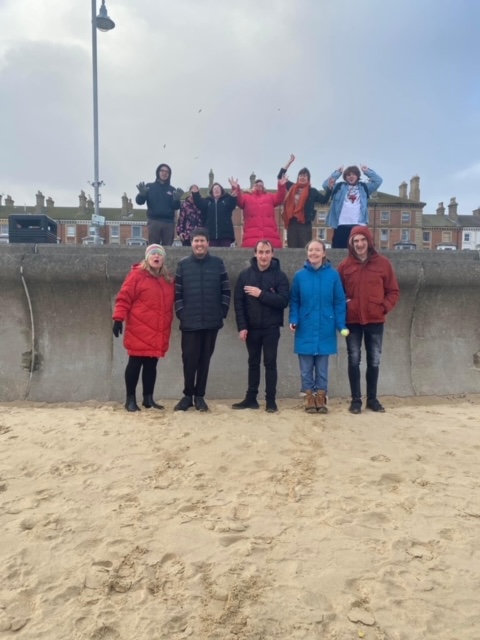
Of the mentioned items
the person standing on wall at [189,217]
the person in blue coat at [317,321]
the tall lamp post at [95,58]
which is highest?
the tall lamp post at [95,58]

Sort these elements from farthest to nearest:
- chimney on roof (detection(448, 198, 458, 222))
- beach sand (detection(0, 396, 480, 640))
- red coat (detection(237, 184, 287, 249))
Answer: chimney on roof (detection(448, 198, 458, 222)) < red coat (detection(237, 184, 287, 249)) < beach sand (detection(0, 396, 480, 640))

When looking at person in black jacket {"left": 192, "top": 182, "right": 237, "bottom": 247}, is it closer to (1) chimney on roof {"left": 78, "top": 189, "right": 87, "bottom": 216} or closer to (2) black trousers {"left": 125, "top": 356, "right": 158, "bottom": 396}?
(2) black trousers {"left": 125, "top": 356, "right": 158, "bottom": 396}

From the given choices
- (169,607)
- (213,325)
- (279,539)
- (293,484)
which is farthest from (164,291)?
(169,607)

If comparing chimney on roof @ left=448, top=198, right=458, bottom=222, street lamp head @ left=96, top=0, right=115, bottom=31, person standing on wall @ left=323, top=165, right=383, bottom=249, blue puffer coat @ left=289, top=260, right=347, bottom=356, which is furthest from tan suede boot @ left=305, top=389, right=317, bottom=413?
chimney on roof @ left=448, top=198, right=458, bottom=222

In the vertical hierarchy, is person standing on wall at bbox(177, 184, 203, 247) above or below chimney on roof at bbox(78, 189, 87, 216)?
below

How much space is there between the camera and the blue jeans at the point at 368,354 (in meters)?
4.95

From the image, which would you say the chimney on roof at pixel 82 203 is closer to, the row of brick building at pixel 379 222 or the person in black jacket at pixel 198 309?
the row of brick building at pixel 379 222

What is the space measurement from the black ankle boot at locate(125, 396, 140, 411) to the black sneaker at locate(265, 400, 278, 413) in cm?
134

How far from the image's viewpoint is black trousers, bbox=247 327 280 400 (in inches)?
195

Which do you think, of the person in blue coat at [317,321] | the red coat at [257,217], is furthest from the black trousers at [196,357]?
the red coat at [257,217]

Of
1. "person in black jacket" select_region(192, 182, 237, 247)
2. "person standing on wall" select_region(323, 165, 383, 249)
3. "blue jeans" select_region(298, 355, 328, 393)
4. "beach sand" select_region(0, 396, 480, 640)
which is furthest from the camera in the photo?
"person in black jacket" select_region(192, 182, 237, 247)

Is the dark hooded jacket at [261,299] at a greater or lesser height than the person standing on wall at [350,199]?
lesser

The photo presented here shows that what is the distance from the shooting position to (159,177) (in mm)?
7352

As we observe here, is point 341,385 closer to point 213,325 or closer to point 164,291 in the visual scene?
point 213,325
